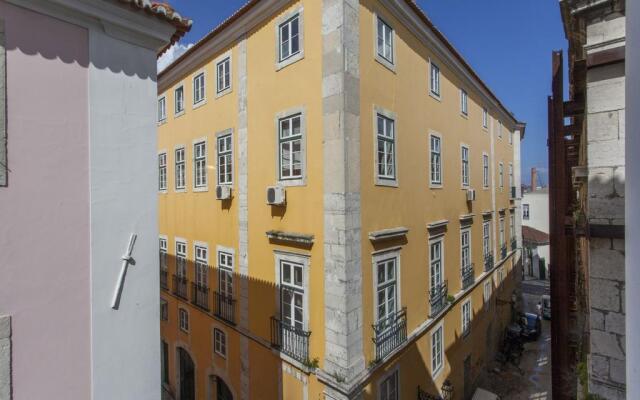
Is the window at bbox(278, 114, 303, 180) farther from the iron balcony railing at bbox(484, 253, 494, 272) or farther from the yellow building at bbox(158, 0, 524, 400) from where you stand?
the iron balcony railing at bbox(484, 253, 494, 272)

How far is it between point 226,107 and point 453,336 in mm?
11963

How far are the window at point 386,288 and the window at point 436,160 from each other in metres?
3.93

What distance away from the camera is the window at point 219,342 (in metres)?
11.2

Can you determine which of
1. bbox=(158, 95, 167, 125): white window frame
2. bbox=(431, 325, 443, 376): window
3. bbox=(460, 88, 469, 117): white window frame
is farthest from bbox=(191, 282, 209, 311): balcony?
bbox=(460, 88, 469, 117): white window frame

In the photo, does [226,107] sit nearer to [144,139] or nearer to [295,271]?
[295,271]

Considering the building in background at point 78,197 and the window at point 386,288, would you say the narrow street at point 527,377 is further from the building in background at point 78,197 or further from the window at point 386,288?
the building in background at point 78,197

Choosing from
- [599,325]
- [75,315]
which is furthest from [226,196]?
[599,325]

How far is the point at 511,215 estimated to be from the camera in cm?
2333

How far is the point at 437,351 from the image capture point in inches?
446

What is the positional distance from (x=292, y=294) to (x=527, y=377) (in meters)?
14.6

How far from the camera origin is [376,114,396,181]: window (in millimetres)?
8562

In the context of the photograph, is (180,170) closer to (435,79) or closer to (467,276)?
(435,79)

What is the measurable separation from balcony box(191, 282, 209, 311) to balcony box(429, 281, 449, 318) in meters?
8.05

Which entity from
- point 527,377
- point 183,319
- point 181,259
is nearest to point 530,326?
point 527,377
